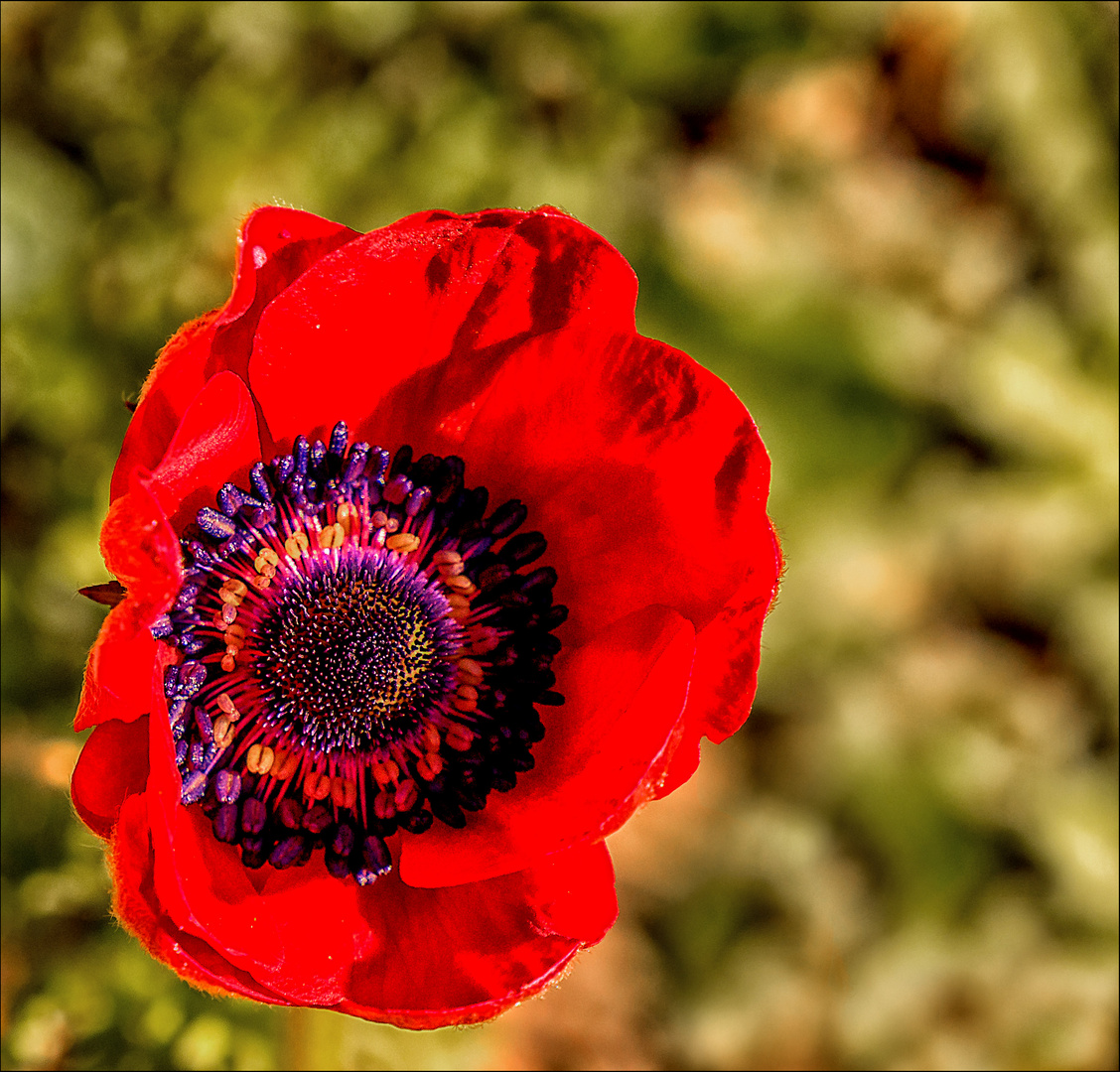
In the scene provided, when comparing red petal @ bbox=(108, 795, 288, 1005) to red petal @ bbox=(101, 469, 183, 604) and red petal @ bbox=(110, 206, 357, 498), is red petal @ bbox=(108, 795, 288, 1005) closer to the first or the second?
red petal @ bbox=(101, 469, 183, 604)

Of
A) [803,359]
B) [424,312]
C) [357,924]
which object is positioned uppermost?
[424,312]

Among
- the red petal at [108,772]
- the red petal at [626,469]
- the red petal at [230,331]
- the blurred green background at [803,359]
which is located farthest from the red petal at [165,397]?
the blurred green background at [803,359]

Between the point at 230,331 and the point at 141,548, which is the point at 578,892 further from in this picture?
the point at 230,331

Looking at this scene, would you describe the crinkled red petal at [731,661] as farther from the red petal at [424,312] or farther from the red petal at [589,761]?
the red petal at [424,312]

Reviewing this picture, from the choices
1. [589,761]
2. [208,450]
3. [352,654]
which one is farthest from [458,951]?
[208,450]

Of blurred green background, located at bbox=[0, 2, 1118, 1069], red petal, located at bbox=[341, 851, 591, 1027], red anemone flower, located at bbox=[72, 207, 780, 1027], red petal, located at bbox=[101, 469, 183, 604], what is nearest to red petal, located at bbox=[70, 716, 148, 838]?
red anemone flower, located at bbox=[72, 207, 780, 1027]
